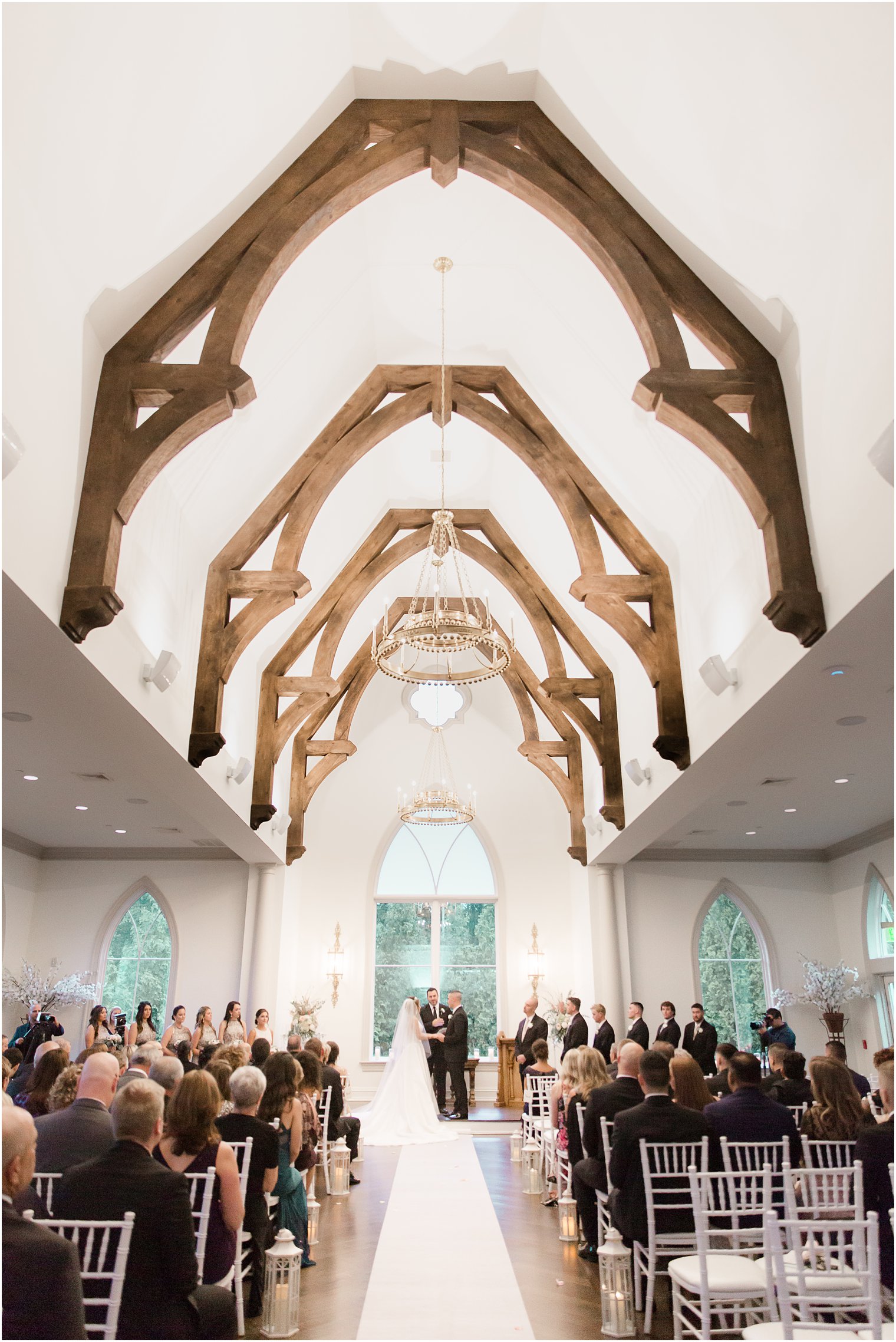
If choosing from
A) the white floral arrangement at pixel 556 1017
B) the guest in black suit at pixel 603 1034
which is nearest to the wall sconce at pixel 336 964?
the white floral arrangement at pixel 556 1017

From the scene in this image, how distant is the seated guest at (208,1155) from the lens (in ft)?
11.9

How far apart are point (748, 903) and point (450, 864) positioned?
4.96 metres

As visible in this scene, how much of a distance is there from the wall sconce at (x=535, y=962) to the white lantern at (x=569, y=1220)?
8.08 meters

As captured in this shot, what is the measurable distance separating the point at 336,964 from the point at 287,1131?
10.2 metres

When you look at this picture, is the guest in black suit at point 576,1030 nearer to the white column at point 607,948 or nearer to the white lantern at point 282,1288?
the white column at point 607,948

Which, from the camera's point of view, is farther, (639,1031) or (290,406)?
(639,1031)

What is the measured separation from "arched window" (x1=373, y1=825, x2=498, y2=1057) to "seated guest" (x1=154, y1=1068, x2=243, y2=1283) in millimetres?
11491

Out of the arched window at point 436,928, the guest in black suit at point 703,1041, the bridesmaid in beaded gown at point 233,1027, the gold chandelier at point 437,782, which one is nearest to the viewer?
the bridesmaid in beaded gown at point 233,1027

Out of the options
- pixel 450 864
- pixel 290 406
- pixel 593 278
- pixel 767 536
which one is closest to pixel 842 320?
pixel 767 536

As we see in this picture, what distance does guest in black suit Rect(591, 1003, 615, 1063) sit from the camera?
11.1 meters

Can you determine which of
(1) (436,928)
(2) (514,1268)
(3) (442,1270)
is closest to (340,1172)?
(3) (442,1270)

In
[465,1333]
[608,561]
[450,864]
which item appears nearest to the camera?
[465,1333]

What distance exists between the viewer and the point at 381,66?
20.6 ft

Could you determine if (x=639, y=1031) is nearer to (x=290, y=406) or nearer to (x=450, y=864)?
(x=450, y=864)
